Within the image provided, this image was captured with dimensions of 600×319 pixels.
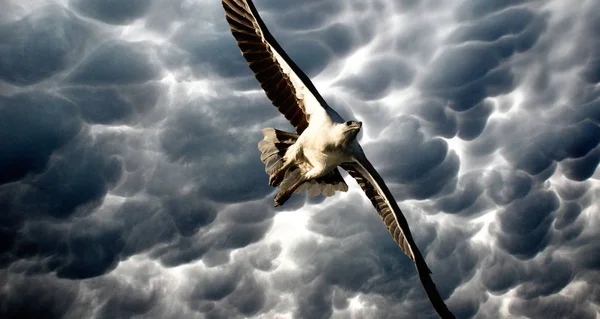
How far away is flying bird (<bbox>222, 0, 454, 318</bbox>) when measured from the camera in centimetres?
1013

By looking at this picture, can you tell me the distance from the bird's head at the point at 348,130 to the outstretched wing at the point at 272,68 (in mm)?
845

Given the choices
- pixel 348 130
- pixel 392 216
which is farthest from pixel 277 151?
pixel 392 216

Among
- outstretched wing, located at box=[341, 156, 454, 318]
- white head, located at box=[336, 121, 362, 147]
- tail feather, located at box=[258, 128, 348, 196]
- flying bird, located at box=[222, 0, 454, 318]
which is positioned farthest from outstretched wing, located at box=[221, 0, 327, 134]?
outstretched wing, located at box=[341, 156, 454, 318]

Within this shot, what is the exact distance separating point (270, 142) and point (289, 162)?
874 millimetres

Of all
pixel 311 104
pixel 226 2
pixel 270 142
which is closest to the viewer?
pixel 226 2

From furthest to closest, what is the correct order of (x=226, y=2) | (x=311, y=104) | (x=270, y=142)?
(x=270, y=142) < (x=311, y=104) < (x=226, y=2)

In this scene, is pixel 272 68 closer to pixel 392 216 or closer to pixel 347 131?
pixel 347 131

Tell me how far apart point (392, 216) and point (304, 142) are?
11.3 feet

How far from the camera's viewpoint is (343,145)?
33.9ft

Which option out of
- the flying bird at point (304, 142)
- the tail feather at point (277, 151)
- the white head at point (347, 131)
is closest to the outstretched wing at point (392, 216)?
the flying bird at point (304, 142)

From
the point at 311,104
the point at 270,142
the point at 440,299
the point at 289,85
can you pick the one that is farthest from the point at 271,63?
the point at 440,299

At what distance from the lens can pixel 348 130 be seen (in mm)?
10023

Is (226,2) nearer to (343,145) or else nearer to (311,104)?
(311,104)

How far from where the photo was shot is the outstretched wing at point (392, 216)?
10.3 meters
